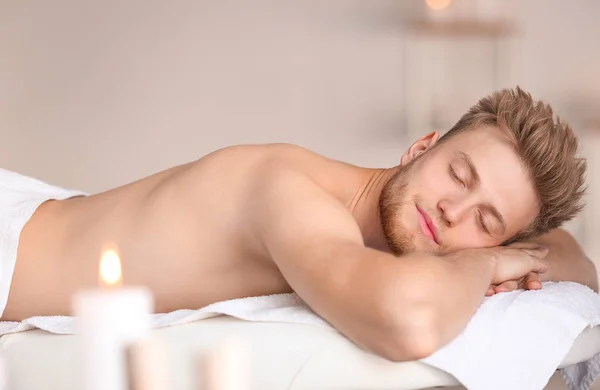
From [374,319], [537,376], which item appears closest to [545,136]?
[537,376]

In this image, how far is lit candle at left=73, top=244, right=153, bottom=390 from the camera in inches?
17.3

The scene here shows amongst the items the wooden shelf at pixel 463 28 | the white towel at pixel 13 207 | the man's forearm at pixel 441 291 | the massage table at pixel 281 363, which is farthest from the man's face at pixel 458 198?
the wooden shelf at pixel 463 28

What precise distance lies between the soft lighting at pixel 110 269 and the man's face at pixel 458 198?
3.44ft

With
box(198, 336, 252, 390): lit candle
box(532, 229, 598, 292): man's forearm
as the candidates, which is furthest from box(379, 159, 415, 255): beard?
box(198, 336, 252, 390): lit candle

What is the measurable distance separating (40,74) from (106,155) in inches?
20.3

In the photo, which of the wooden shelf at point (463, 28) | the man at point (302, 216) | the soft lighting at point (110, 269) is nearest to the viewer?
the soft lighting at point (110, 269)

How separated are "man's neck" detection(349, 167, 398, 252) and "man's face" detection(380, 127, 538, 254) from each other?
7 cm

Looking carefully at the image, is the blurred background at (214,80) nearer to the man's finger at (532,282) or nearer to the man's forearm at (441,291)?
the man's finger at (532,282)

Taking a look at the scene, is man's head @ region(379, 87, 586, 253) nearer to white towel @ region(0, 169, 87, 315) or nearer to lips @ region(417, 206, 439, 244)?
lips @ region(417, 206, 439, 244)

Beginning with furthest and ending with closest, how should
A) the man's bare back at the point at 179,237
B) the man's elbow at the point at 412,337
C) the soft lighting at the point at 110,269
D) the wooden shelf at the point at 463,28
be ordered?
1. the wooden shelf at the point at 463,28
2. the man's bare back at the point at 179,237
3. the man's elbow at the point at 412,337
4. the soft lighting at the point at 110,269

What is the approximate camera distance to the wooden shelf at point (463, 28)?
12.8 ft

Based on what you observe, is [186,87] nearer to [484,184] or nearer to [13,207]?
[13,207]

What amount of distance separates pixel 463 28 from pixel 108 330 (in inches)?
147

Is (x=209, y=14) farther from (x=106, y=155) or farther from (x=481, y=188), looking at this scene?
(x=481, y=188)
